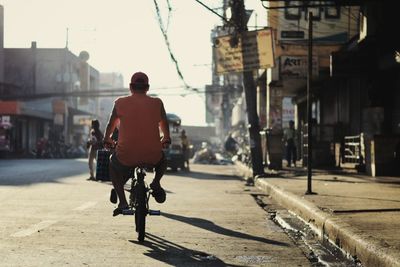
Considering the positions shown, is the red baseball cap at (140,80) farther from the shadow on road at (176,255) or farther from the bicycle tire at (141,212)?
the shadow on road at (176,255)

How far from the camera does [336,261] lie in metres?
5.82

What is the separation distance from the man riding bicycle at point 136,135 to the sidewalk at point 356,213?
2.07 meters

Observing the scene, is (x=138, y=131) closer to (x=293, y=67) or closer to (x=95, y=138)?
(x=95, y=138)

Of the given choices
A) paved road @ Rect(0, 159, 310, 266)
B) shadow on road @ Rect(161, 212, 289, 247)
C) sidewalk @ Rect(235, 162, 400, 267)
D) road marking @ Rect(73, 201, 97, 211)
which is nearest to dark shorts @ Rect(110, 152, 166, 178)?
paved road @ Rect(0, 159, 310, 266)

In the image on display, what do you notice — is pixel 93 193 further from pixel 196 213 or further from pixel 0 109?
pixel 0 109

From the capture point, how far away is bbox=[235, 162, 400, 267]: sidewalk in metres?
5.51

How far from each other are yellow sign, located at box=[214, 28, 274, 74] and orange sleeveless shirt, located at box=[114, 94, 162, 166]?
1125cm

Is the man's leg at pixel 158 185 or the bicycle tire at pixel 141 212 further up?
the man's leg at pixel 158 185

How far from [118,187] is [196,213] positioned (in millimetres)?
2624

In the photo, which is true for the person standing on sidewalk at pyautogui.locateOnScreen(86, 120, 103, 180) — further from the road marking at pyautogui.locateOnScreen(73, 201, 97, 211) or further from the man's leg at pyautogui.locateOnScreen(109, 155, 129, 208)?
the man's leg at pyautogui.locateOnScreen(109, 155, 129, 208)

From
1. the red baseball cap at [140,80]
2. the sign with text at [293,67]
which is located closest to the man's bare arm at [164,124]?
the red baseball cap at [140,80]

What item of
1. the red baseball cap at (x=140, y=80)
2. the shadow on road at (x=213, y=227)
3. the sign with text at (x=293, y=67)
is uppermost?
the sign with text at (x=293, y=67)

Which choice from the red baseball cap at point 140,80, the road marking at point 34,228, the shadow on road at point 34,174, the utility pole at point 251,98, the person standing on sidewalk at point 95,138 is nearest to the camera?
the road marking at point 34,228

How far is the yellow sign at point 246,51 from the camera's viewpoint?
17953 millimetres
